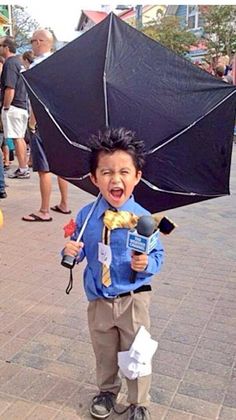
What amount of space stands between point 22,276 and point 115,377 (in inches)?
70.5

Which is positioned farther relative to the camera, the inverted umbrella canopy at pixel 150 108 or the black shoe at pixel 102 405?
the black shoe at pixel 102 405

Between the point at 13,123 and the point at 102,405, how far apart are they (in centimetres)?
548

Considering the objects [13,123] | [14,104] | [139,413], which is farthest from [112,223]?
Result: [14,104]

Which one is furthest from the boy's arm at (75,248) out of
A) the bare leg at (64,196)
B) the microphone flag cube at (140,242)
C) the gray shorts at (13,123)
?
the gray shorts at (13,123)

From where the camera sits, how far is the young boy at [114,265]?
2.12m

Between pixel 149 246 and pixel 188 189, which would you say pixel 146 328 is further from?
pixel 188 189

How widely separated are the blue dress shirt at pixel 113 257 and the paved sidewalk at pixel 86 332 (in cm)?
67

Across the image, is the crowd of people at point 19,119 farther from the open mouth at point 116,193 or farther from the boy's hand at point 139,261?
the boy's hand at point 139,261

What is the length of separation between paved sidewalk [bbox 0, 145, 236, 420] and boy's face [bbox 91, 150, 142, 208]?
3.57ft

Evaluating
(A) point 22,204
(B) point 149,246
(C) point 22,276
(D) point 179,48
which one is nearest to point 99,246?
(B) point 149,246

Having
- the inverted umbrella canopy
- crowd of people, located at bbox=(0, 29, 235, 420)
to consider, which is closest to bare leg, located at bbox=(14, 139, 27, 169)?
the inverted umbrella canopy

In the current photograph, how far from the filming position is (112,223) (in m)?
2.17

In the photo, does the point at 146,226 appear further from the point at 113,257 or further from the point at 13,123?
the point at 13,123

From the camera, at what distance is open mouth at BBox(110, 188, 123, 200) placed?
2133 millimetres
